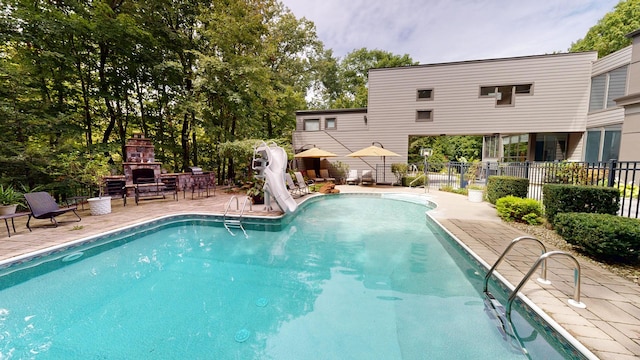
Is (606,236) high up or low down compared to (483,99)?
down

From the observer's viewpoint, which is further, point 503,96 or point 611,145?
point 503,96

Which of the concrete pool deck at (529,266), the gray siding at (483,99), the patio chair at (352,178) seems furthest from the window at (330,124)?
the concrete pool deck at (529,266)

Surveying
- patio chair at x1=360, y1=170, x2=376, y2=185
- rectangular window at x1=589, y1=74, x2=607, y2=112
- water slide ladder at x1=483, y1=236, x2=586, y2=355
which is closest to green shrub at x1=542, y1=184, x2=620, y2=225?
water slide ladder at x1=483, y1=236, x2=586, y2=355

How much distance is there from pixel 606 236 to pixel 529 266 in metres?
1.07

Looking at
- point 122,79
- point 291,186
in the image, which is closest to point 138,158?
point 122,79

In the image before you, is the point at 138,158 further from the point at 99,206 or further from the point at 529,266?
the point at 529,266

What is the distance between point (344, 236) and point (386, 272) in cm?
203

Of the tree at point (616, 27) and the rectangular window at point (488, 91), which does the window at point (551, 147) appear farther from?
the tree at point (616, 27)

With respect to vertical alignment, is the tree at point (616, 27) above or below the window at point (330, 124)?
above

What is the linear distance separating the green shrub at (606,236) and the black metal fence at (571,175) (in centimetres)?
52

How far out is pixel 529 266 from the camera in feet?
11.3

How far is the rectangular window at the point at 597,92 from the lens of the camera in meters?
11.4

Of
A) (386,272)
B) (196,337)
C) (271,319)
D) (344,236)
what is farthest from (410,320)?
(344,236)

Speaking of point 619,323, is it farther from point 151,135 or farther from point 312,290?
point 151,135
